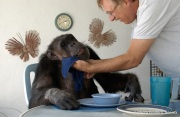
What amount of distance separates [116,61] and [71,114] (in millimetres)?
431

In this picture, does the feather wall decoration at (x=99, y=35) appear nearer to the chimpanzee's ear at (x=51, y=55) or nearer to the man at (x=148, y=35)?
the chimpanzee's ear at (x=51, y=55)

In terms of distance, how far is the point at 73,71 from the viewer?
5.04 feet

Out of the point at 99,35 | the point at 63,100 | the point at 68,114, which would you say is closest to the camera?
the point at 68,114

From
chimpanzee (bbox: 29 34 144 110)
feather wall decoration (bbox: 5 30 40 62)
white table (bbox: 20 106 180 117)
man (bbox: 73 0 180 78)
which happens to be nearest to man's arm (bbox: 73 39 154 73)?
man (bbox: 73 0 180 78)

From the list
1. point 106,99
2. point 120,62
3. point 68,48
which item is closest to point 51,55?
point 68,48

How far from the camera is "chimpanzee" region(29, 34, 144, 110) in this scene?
1.52m

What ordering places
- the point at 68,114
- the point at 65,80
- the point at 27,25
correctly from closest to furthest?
the point at 68,114, the point at 65,80, the point at 27,25

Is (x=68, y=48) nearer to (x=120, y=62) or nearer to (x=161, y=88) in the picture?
(x=120, y=62)

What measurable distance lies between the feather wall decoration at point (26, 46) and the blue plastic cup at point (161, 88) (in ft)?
9.23

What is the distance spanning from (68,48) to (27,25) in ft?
7.44

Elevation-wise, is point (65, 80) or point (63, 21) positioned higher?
point (63, 21)

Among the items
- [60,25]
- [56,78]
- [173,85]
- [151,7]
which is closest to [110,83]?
[56,78]

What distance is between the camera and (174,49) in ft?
4.81

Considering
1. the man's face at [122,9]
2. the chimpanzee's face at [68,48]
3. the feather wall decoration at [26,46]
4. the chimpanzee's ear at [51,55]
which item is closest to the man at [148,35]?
the man's face at [122,9]
